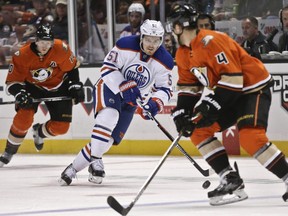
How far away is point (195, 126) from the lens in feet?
18.0

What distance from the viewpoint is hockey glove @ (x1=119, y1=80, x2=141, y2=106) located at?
275 inches

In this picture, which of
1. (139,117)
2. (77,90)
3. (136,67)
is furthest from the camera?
(139,117)

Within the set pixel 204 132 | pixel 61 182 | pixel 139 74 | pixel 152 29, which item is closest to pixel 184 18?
pixel 204 132

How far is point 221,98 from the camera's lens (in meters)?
5.42

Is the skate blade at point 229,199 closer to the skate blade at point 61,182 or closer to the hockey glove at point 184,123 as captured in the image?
the hockey glove at point 184,123

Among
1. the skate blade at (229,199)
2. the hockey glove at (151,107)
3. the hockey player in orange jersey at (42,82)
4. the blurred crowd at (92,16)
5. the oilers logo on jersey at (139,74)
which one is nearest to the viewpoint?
the skate blade at (229,199)

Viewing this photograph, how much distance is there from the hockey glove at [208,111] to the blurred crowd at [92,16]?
3572mm

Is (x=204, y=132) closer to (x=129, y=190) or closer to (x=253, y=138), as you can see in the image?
(x=253, y=138)

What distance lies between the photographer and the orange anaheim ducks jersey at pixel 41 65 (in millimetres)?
8169

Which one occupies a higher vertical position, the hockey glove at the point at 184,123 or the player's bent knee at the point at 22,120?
the hockey glove at the point at 184,123

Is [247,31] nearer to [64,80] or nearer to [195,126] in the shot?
[64,80]

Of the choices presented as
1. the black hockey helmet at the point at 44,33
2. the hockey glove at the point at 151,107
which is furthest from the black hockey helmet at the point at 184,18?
the black hockey helmet at the point at 44,33

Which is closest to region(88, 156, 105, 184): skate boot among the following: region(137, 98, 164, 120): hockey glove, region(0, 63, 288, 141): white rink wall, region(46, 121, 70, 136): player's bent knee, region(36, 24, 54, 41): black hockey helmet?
region(137, 98, 164, 120): hockey glove

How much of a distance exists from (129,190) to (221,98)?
1.49 m
